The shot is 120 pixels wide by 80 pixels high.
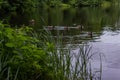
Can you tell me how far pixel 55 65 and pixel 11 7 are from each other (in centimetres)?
5256

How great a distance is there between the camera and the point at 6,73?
6.97 meters

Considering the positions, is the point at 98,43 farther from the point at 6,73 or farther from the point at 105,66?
the point at 6,73

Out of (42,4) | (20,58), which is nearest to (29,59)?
(20,58)

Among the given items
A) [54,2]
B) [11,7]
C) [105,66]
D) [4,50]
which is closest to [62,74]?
[4,50]

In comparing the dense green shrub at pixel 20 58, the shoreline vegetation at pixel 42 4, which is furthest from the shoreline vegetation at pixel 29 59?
the shoreline vegetation at pixel 42 4

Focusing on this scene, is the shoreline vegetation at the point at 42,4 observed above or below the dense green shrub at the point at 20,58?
below

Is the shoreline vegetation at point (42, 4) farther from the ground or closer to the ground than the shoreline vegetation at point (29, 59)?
closer to the ground

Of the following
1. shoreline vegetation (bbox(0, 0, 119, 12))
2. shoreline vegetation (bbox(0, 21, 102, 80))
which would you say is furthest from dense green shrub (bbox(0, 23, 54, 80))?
shoreline vegetation (bbox(0, 0, 119, 12))

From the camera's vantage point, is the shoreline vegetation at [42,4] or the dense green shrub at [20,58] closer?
the dense green shrub at [20,58]

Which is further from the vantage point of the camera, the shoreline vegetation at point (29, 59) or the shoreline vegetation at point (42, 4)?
the shoreline vegetation at point (42, 4)

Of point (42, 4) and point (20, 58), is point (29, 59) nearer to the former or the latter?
point (20, 58)

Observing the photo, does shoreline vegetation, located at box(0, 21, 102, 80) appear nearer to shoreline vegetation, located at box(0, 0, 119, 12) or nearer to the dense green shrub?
the dense green shrub

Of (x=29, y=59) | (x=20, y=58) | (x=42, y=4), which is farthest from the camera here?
(x=42, y=4)

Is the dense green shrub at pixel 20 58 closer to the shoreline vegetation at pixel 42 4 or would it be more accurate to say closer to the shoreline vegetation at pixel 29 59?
the shoreline vegetation at pixel 29 59
